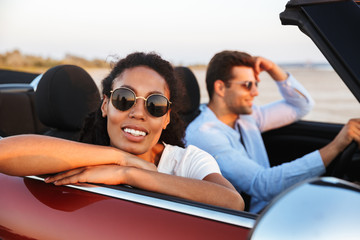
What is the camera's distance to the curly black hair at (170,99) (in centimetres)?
212

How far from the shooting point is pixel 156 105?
186cm

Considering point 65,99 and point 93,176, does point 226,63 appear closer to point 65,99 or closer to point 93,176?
point 65,99

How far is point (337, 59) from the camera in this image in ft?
4.17

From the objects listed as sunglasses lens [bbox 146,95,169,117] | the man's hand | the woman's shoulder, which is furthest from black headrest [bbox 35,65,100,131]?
the man's hand

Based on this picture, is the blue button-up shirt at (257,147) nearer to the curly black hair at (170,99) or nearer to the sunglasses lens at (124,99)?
the curly black hair at (170,99)

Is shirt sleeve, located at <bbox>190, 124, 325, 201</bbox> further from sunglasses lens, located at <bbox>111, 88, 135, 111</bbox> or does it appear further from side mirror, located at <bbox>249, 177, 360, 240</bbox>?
side mirror, located at <bbox>249, 177, 360, 240</bbox>

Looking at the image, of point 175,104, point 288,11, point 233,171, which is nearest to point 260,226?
point 288,11

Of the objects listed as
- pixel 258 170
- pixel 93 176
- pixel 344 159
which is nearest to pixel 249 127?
pixel 258 170

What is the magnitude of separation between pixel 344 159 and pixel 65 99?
5.46 ft

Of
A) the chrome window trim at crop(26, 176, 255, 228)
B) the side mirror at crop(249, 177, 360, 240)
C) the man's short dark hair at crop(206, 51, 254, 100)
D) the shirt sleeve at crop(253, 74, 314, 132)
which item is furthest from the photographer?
the shirt sleeve at crop(253, 74, 314, 132)

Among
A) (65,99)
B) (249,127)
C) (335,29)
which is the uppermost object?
(335,29)

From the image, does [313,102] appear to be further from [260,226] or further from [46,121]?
[260,226]

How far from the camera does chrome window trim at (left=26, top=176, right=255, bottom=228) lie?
4.08 feet

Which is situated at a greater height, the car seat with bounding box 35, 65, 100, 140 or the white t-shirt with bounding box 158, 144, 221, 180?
the car seat with bounding box 35, 65, 100, 140
